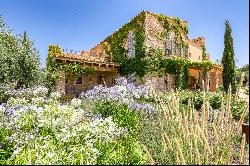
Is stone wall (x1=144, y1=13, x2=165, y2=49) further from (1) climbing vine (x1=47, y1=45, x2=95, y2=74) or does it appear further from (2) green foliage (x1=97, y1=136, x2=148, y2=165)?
(2) green foliage (x1=97, y1=136, x2=148, y2=165)

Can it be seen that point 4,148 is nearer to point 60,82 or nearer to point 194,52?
point 60,82

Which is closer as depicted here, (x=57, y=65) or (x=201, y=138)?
(x=201, y=138)

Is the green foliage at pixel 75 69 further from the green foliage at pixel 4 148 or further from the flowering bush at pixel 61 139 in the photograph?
the flowering bush at pixel 61 139

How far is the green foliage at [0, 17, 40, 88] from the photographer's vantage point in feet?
44.3

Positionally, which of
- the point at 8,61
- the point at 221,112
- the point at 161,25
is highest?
the point at 161,25

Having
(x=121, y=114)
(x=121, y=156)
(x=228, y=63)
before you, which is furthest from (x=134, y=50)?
(x=121, y=156)

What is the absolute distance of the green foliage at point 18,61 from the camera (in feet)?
44.3

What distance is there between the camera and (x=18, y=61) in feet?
45.4

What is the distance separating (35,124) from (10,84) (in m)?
8.53

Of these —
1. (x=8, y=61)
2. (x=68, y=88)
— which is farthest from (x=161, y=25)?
(x=8, y=61)

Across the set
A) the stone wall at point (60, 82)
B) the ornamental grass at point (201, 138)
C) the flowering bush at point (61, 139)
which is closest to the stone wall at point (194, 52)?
the stone wall at point (60, 82)

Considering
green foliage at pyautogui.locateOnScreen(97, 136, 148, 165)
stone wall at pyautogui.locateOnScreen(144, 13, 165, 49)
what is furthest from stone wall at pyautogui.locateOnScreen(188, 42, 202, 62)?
green foliage at pyautogui.locateOnScreen(97, 136, 148, 165)

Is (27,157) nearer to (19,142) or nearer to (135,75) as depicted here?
(19,142)

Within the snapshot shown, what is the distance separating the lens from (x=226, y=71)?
2183 cm
